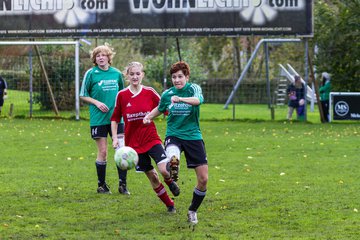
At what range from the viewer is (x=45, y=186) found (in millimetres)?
11477

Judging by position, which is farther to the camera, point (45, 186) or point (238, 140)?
point (238, 140)

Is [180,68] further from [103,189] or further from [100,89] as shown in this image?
[103,189]

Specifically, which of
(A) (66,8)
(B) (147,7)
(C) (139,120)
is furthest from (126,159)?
(A) (66,8)

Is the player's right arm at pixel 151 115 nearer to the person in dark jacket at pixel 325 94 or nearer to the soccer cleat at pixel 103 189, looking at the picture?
the soccer cleat at pixel 103 189

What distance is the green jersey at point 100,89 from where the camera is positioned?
11.0 meters

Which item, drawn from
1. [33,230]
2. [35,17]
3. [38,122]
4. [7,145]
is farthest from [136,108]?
[35,17]

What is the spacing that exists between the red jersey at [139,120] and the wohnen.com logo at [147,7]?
1600 centimetres

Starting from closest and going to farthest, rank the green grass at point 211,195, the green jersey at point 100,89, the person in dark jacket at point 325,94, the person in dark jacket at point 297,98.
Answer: the green grass at point 211,195 → the green jersey at point 100,89 → the person in dark jacket at point 325,94 → the person in dark jacket at point 297,98

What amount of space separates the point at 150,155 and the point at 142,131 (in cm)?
29

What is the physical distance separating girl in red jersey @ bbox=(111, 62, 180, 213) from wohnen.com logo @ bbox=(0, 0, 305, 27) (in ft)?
52.5

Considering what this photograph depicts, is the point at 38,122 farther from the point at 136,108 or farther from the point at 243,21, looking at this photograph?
the point at 136,108

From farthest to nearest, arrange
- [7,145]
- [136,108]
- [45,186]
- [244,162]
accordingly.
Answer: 1. [7,145]
2. [244,162]
3. [45,186]
4. [136,108]

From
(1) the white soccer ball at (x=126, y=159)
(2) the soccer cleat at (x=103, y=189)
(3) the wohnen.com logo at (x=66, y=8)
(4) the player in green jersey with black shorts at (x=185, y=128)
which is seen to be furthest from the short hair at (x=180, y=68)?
(3) the wohnen.com logo at (x=66, y=8)

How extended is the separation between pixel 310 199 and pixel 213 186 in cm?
167
